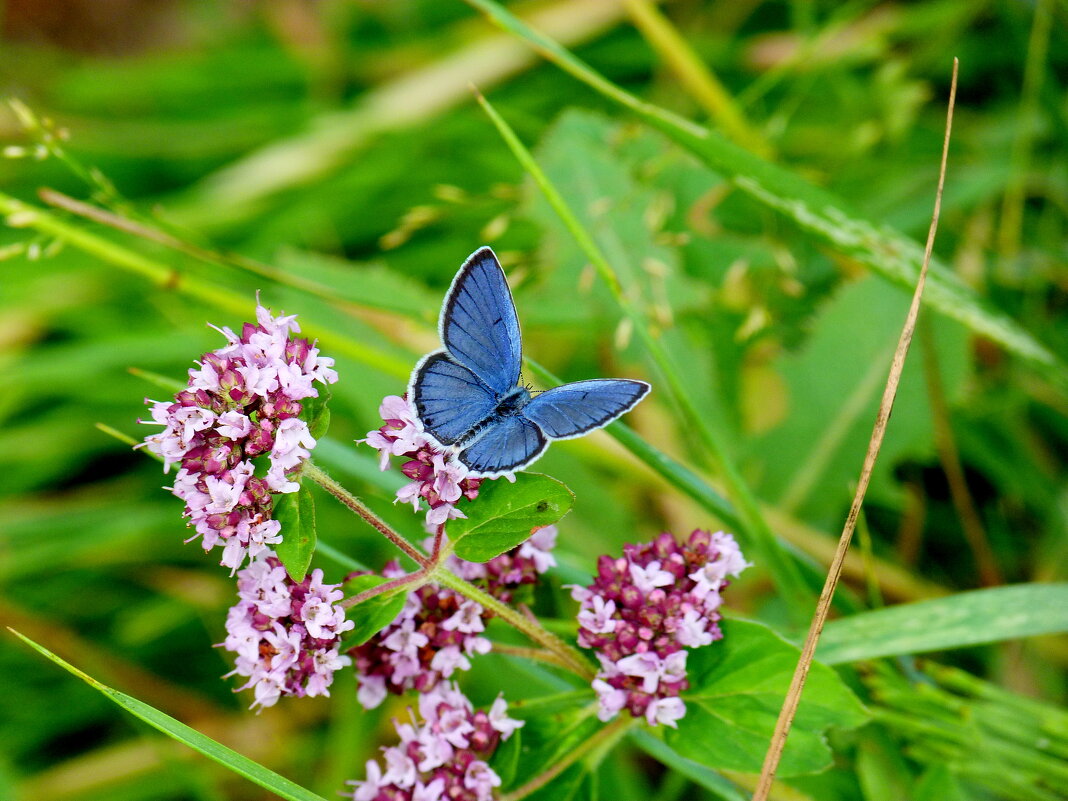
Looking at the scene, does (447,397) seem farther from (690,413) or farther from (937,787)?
(937,787)

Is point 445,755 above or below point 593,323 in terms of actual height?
below

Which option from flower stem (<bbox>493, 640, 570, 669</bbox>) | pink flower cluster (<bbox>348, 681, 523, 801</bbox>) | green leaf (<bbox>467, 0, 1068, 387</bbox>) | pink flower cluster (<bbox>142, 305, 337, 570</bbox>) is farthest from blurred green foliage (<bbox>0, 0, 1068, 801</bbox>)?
pink flower cluster (<bbox>142, 305, 337, 570</bbox>)

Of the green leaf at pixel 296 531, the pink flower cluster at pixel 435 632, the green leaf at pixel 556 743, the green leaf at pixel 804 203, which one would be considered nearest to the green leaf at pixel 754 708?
the green leaf at pixel 556 743

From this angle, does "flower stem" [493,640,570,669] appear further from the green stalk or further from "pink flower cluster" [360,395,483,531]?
the green stalk

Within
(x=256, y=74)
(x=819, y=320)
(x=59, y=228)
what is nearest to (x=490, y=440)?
(x=59, y=228)

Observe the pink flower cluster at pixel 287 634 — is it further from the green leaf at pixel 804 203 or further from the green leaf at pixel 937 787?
the green leaf at pixel 804 203

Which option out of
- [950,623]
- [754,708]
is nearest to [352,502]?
[754,708]
